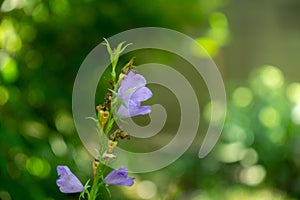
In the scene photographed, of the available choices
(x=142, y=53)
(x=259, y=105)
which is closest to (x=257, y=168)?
(x=259, y=105)

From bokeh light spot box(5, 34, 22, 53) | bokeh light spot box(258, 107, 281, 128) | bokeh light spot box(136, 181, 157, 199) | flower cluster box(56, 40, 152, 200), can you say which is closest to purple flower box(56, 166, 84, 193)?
flower cluster box(56, 40, 152, 200)

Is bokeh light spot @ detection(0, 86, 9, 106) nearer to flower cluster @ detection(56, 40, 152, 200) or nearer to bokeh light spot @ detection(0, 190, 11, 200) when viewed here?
bokeh light spot @ detection(0, 190, 11, 200)

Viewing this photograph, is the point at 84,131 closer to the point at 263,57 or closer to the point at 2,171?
the point at 2,171

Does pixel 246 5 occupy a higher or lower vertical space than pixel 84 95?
higher

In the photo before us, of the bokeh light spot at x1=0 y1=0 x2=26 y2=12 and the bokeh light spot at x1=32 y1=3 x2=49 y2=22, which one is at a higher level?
the bokeh light spot at x1=32 y1=3 x2=49 y2=22

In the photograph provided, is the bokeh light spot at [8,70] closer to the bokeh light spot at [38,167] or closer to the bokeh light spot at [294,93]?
the bokeh light spot at [38,167]

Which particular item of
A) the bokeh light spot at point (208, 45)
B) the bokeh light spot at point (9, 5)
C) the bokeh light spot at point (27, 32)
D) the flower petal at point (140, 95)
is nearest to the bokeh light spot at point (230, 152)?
the bokeh light spot at point (208, 45)
